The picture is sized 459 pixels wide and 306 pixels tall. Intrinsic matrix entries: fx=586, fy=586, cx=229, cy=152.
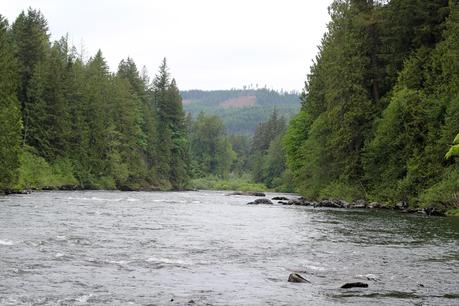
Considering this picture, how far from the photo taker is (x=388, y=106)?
4575 centimetres

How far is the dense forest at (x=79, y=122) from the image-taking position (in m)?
56.1

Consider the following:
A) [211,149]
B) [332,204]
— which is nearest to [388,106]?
[332,204]

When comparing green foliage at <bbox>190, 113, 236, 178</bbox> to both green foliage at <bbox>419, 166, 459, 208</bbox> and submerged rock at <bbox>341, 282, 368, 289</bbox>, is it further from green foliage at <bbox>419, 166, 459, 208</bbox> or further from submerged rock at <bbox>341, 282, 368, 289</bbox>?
submerged rock at <bbox>341, 282, 368, 289</bbox>

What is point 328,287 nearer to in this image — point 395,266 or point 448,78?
point 395,266

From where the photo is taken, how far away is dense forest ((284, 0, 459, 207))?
1609 inches

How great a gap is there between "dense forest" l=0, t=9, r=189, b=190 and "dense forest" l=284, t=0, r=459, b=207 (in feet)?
92.0

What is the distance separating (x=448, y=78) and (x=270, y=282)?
3178 centimetres

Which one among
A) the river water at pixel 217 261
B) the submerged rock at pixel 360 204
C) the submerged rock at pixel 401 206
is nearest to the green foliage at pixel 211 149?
the submerged rock at pixel 360 204

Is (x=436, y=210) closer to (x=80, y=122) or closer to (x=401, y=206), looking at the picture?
(x=401, y=206)

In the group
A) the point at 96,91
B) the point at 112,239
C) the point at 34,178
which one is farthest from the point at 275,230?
the point at 96,91

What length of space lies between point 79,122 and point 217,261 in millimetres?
62916

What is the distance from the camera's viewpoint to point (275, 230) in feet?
88.4

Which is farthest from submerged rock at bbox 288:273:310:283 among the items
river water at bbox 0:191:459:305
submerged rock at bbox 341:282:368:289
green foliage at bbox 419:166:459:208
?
green foliage at bbox 419:166:459:208

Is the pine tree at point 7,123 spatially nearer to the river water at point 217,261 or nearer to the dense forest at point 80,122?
the dense forest at point 80,122
